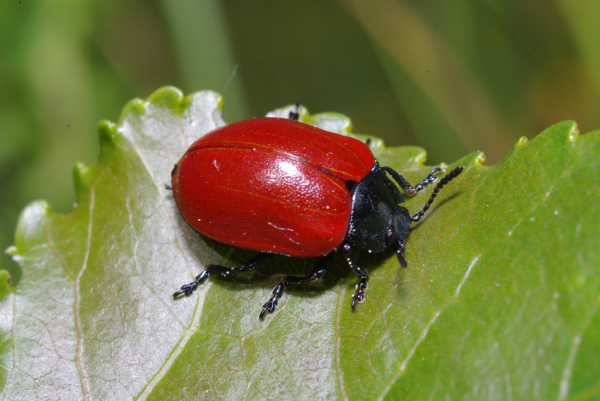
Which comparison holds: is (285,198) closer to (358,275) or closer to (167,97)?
(358,275)

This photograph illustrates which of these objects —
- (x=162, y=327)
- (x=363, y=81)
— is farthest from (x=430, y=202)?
(x=363, y=81)

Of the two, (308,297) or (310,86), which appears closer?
(308,297)

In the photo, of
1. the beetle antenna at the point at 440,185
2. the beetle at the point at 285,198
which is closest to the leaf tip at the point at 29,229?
the beetle at the point at 285,198

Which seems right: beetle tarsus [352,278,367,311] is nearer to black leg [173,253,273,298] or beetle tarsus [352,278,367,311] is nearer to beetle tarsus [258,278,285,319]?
beetle tarsus [258,278,285,319]

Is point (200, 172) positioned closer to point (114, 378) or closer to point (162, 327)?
→ point (162, 327)

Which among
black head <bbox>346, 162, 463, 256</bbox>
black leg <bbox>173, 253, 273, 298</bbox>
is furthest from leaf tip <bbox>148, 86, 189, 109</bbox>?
black head <bbox>346, 162, 463, 256</bbox>

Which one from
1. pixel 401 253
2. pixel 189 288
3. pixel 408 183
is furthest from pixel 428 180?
pixel 189 288

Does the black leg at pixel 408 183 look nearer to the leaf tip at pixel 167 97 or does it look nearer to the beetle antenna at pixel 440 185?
the beetle antenna at pixel 440 185
